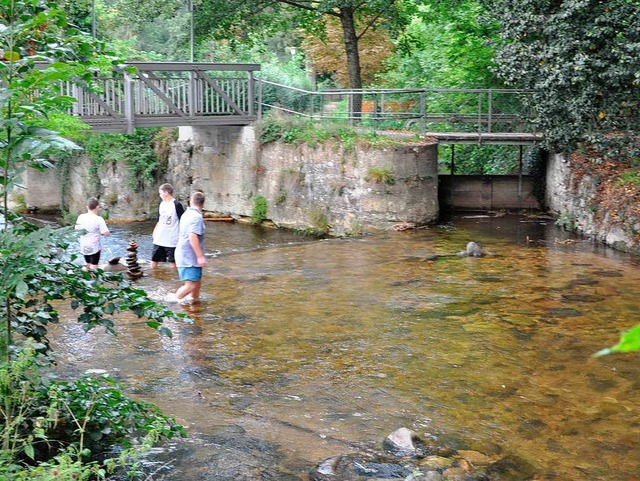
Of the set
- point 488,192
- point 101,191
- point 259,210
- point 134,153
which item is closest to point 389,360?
point 488,192

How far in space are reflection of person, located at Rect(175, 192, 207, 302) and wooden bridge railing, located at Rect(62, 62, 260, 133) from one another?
8.63 metres

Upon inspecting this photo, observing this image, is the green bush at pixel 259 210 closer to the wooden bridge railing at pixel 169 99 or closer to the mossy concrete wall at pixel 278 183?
the mossy concrete wall at pixel 278 183

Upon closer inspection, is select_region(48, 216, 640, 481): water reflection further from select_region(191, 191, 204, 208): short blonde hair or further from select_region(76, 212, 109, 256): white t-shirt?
select_region(191, 191, 204, 208): short blonde hair

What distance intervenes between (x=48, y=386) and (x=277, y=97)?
17988mm

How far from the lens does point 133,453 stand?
17.3 feet

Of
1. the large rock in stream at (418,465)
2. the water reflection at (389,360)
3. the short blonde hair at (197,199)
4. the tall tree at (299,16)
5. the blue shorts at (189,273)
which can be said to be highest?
the tall tree at (299,16)

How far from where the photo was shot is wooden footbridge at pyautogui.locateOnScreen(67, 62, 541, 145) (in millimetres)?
20562

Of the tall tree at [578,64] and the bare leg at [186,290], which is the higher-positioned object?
the tall tree at [578,64]

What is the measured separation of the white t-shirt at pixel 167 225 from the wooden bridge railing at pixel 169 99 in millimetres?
6782

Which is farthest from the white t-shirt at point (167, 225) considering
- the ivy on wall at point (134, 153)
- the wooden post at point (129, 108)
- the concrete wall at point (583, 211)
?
the ivy on wall at point (134, 153)

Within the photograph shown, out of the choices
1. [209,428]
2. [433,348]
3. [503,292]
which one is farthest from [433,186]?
[209,428]

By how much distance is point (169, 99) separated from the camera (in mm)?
21547

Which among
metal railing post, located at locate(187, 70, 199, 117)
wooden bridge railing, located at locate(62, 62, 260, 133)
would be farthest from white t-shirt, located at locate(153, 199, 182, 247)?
metal railing post, located at locate(187, 70, 199, 117)

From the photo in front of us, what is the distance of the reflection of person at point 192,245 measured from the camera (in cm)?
1171
